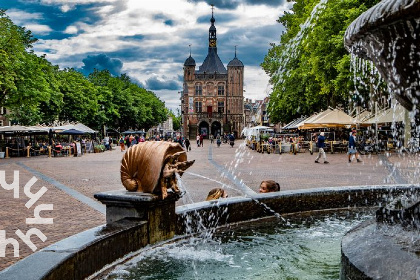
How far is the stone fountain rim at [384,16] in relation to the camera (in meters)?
3.16

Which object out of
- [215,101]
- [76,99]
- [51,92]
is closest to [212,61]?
[215,101]

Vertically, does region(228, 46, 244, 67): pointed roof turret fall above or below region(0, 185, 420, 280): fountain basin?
above

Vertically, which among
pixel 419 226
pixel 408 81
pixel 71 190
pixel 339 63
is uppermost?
pixel 339 63

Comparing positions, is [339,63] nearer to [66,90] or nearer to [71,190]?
[71,190]

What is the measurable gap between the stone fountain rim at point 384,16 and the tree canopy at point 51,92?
27.7 m

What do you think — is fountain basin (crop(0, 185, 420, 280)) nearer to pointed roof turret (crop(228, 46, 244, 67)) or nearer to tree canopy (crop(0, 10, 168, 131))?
tree canopy (crop(0, 10, 168, 131))

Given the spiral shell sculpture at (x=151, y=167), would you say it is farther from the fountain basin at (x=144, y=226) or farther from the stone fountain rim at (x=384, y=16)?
Result: the stone fountain rim at (x=384, y=16)

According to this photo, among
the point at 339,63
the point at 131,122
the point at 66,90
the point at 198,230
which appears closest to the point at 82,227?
the point at 198,230

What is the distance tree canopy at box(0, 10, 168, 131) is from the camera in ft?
100

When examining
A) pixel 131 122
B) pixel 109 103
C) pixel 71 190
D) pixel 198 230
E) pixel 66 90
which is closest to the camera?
pixel 198 230

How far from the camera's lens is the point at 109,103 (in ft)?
213

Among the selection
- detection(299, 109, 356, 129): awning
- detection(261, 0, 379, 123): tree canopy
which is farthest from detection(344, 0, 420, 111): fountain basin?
detection(299, 109, 356, 129): awning

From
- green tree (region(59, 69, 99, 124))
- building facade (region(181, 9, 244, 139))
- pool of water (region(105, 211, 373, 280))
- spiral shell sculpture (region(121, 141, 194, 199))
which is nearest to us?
pool of water (region(105, 211, 373, 280))

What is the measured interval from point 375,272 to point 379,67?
2.10 metres
